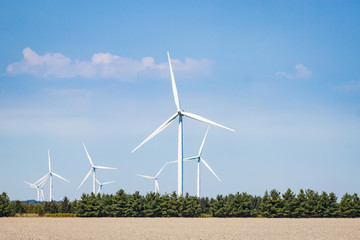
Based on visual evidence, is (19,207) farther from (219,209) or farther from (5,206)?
(219,209)

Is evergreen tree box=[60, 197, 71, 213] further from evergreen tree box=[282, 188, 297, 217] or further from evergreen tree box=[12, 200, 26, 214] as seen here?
evergreen tree box=[282, 188, 297, 217]

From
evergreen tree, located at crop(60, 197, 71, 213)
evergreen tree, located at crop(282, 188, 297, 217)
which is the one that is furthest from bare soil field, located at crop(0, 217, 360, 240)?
Result: evergreen tree, located at crop(60, 197, 71, 213)

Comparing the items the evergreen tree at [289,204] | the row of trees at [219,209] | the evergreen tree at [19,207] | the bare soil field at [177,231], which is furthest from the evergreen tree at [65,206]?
the evergreen tree at [289,204]

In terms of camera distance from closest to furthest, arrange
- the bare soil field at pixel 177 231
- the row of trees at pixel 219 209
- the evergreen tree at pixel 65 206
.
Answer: the bare soil field at pixel 177 231 → the row of trees at pixel 219 209 → the evergreen tree at pixel 65 206

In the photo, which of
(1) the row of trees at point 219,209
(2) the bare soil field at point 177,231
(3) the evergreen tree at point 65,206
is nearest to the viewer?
(2) the bare soil field at point 177,231

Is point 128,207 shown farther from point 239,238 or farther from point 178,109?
point 239,238

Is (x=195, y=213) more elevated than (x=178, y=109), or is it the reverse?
(x=178, y=109)

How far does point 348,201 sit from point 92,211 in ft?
162

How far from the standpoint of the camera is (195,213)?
87312 mm

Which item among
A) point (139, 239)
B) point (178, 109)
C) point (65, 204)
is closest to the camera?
point (139, 239)

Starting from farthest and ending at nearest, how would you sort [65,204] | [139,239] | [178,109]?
[65,204] → [178,109] → [139,239]

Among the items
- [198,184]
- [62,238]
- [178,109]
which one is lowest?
[62,238]

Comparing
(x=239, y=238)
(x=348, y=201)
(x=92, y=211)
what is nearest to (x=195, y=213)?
(x=92, y=211)

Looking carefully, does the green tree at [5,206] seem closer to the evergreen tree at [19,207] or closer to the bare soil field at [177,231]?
the evergreen tree at [19,207]
